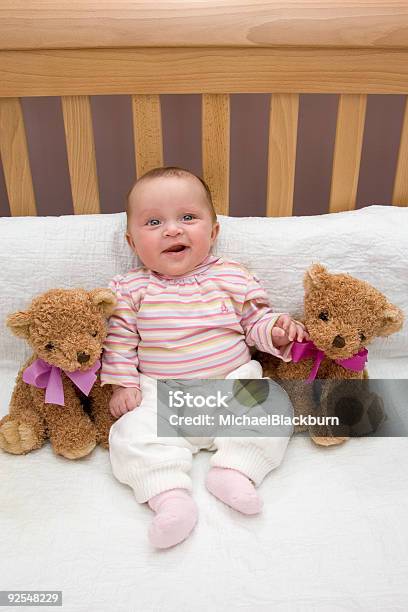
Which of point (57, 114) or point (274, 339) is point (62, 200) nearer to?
point (57, 114)

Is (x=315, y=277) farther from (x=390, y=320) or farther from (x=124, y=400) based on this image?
(x=124, y=400)

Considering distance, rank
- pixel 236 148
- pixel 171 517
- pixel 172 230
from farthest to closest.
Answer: pixel 236 148, pixel 172 230, pixel 171 517

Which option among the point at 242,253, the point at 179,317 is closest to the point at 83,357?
the point at 179,317

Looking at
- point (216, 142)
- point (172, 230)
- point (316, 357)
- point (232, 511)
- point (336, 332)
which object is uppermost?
point (216, 142)

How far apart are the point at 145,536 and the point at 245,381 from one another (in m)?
0.34

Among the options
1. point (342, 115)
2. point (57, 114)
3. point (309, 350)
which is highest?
point (342, 115)

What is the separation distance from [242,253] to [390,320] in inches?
13.9

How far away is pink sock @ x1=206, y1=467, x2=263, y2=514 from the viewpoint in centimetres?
94

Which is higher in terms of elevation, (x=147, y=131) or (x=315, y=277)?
(x=147, y=131)

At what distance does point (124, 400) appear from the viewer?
109 centimetres

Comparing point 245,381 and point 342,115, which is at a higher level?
point 342,115

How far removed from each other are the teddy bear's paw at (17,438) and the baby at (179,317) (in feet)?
0.52

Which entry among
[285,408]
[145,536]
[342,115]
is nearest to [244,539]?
[145,536]

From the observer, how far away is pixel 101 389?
3.73ft
